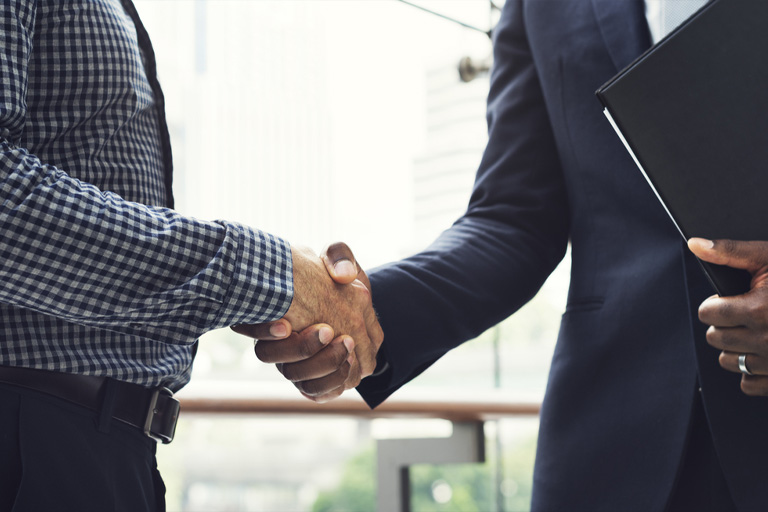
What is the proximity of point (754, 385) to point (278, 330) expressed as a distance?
54 cm

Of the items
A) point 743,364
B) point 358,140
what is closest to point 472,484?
point 743,364

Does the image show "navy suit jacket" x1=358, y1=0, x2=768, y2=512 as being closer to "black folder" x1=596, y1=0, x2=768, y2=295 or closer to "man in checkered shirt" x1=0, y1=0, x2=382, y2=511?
"black folder" x1=596, y1=0, x2=768, y2=295

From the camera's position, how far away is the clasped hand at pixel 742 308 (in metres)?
0.76

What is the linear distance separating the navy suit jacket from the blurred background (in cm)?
45

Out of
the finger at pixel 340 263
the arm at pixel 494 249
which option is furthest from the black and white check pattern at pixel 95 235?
the arm at pixel 494 249

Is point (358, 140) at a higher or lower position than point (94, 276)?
higher

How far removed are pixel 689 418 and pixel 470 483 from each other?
845 millimetres

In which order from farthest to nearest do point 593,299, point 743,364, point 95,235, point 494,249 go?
point 494,249 → point 593,299 → point 743,364 → point 95,235

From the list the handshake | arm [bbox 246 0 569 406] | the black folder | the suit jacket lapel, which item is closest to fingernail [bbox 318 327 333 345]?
the handshake

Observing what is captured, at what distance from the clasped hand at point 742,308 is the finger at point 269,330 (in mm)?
461

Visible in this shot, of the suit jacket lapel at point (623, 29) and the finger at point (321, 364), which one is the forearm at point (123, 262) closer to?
the finger at point (321, 364)

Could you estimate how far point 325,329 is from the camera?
883mm

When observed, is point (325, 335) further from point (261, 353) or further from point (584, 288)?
point (584, 288)

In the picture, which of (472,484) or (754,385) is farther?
(472,484)
